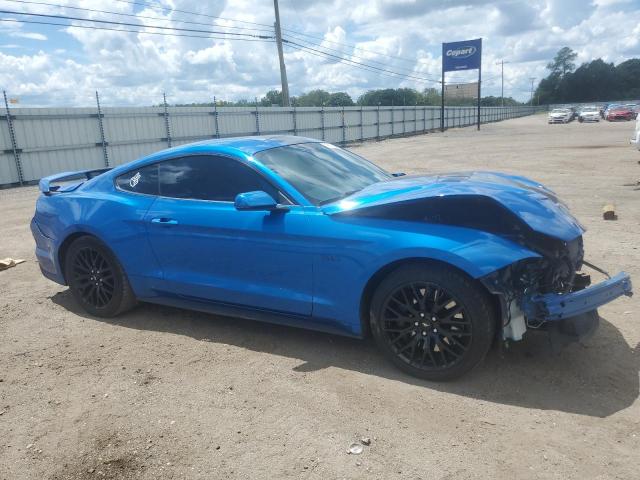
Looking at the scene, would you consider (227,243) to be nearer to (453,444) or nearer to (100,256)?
(100,256)

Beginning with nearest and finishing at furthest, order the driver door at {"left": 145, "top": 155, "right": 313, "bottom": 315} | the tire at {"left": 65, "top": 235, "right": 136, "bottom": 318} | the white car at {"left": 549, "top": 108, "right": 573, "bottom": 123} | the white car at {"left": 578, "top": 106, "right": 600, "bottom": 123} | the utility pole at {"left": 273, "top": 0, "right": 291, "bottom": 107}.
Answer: the driver door at {"left": 145, "top": 155, "right": 313, "bottom": 315} → the tire at {"left": 65, "top": 235, "right": 136, "bottom": 318} → the utility pole at {"left": 273, "top": 0, "right": 291, "bottom": 107} → the white car at {"left": 578, "top": 106, "right": 600, "bottom": 123} → the white car at {"left": 549, "top": 108, "right": 573, "bottom": 123}

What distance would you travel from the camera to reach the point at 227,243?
149 inches

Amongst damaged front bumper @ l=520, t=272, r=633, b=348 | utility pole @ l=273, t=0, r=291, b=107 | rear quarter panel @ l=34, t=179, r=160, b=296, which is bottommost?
damaged front bumper @ l=520, t=272, r=633, b=348

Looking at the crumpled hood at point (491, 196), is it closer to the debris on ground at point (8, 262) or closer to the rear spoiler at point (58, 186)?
the rear spoiler at point (58, 186)

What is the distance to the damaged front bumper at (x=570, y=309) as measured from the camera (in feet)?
9.67

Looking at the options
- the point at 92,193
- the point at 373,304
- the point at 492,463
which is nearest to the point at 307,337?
the point at 373,304

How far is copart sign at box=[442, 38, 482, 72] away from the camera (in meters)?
46.7

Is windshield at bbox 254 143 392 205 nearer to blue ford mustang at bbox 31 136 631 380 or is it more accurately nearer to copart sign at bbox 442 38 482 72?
blue ford mustang at bbox 31 136 631 380

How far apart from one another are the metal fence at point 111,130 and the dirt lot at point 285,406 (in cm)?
1329

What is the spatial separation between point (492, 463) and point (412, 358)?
877mm

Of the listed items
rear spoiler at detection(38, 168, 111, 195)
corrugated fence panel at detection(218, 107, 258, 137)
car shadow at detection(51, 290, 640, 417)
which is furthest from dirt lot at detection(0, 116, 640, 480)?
corrugated fence panel at detection(218, 107, 258, 137)

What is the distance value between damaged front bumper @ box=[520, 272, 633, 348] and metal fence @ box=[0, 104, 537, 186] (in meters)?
16.5

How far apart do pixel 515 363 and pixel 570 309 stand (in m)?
0.68

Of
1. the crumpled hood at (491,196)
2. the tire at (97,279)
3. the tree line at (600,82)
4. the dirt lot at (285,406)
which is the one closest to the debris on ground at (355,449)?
the dirt lot at (285,406)
